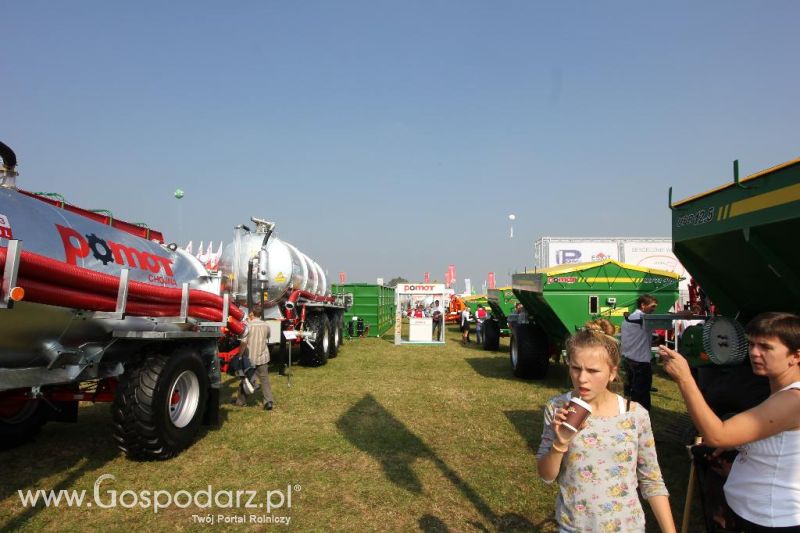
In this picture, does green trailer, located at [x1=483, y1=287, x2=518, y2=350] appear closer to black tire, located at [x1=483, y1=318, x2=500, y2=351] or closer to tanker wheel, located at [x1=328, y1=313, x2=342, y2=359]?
black tire, located at [x1=483, y1=318, x2=500, y2=351]

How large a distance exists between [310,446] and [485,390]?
4104 mm

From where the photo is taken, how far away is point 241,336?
7.00 meters

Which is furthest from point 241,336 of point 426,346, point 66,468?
point 426,346

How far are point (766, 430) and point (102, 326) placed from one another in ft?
15.0

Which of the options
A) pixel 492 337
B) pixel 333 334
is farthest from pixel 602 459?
pixel 492 337

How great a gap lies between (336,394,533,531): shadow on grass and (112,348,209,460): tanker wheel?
187 cm

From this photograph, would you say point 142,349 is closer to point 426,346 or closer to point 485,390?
point 485,390

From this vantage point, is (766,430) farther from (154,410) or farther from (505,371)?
(505,371)

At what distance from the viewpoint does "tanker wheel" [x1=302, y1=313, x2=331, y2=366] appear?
11039 mm

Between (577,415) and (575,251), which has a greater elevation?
(575,251)

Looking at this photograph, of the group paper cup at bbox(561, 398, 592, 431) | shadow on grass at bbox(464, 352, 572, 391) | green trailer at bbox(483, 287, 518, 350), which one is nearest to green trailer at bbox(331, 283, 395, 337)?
green trailer at bbox(483, 287, 518, 350)

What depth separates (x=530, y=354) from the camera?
9.71 meters

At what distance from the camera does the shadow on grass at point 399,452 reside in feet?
12.6

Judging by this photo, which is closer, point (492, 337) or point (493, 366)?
point (493, 366)
